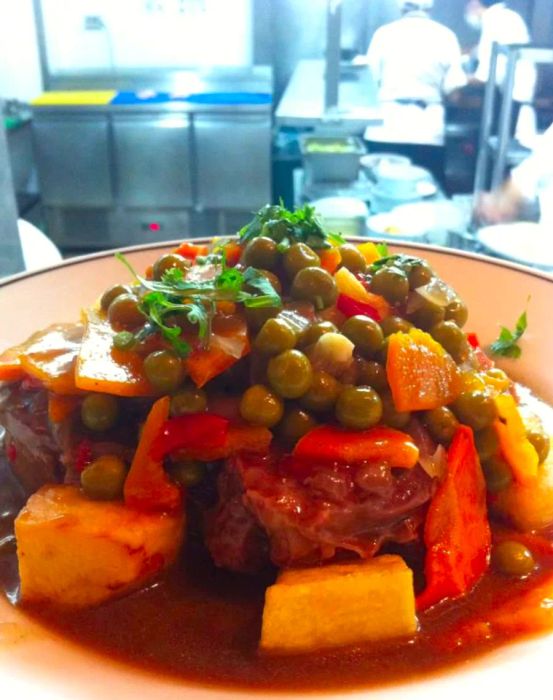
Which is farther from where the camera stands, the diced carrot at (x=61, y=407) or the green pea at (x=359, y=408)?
the diced carrot at (x=61, y=407)

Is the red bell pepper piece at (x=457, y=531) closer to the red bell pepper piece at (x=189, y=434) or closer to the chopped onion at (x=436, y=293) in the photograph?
the chopped onion at (x=436, y=293)

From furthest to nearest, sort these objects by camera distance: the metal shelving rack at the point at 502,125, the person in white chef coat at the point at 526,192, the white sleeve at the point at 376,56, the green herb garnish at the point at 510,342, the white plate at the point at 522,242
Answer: the white sleeve at the point at 376,56 → the person in white chef coat at the point at 526,192 → the metal shelving rack at the point at 502,125 → the white plate at the point at 522,242 → the green herb garnish at the point at 510,342

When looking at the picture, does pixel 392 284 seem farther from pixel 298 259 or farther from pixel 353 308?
pixel 298 259

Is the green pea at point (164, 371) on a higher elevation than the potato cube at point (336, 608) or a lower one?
higher

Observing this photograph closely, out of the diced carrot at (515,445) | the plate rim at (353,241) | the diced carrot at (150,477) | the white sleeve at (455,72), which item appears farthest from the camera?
the white sleeve at (455,72)

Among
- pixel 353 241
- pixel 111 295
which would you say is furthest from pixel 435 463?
pixel 353 241

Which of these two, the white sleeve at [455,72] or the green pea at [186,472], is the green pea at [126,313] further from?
the white sleeve at [455,72]

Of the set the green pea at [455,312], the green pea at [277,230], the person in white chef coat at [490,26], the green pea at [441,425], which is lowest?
the green pea at [441,425]

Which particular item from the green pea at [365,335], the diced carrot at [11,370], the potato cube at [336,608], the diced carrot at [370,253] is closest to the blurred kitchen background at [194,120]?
the diced carrot at [370,253]

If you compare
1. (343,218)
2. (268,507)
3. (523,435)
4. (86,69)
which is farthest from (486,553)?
(86,69)

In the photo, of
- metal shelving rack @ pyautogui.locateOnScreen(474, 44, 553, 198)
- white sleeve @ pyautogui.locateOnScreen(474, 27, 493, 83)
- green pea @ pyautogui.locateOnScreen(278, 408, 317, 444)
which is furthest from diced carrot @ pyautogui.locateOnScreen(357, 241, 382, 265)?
white sleeve @ pyautogui.locateOnScreen(474, 27, 493, 83)
